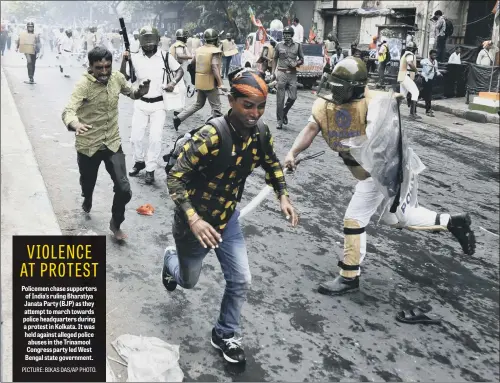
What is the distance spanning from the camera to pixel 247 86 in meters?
3.01

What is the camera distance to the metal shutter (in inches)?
1097

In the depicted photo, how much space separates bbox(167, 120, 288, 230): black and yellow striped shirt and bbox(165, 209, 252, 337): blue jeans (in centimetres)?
12

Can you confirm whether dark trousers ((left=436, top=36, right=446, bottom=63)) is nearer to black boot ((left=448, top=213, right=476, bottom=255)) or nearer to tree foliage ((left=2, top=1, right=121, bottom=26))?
black boot ((left=448, top=213, right=476, bottom=255))

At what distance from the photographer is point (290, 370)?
340cm

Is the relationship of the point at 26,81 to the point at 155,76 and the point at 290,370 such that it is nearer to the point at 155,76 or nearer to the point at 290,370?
the point at 155,76

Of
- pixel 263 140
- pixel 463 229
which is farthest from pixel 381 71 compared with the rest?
pixel 263 140

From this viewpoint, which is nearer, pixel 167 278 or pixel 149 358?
pixel 149 358

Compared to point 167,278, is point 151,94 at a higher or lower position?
higher

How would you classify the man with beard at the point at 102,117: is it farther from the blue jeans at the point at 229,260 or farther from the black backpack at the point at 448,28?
the black backpack at the point at 448,28

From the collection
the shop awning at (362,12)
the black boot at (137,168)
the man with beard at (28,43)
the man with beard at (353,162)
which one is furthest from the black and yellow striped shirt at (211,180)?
the shop awning at (362,12)

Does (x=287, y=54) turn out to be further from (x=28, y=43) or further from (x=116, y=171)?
(x=28, y=43)

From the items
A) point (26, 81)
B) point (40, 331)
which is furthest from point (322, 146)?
point (26, 81)

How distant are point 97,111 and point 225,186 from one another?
2114 millimetres

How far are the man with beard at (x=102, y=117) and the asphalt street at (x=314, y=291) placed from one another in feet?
1.87
